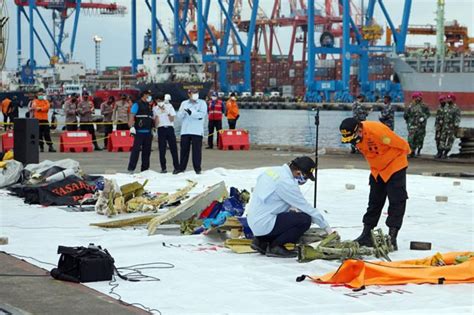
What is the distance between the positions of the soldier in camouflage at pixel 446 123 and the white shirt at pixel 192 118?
768 cm

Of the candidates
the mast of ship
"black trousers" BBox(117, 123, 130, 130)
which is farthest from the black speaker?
the mast of ship

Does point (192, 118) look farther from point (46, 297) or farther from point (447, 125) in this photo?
point (46, 297)

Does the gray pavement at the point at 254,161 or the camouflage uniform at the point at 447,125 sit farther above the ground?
the camouflage uniform at the point at 447,125

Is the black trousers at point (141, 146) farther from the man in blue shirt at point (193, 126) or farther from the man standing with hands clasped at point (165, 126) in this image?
the man in blue shirt at point (193, 126)

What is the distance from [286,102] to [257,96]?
666 cm

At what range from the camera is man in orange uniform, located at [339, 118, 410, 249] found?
8.82 m

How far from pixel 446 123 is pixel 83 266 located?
16.3 m

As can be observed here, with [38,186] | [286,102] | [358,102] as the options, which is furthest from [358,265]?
[286,102]

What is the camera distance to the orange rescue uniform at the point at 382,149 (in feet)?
29.0

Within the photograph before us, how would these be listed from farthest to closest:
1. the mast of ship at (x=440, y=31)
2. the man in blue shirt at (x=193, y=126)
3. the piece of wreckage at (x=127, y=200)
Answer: the mast of ship at (x=440, y=31), the man in blue shirt at (x=193, y=126), the piece of wreckage at (x=127, y=200)

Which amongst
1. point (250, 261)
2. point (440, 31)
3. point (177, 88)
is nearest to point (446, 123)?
point (250, 261)

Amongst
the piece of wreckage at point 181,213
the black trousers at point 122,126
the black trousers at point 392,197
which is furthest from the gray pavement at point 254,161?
the black trousers at point 392,197

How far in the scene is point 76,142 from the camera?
24781 mm

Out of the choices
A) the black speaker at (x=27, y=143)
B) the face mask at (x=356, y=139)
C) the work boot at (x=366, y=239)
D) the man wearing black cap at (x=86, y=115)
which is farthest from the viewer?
the man wearing black cap at (x=86, y=115)
